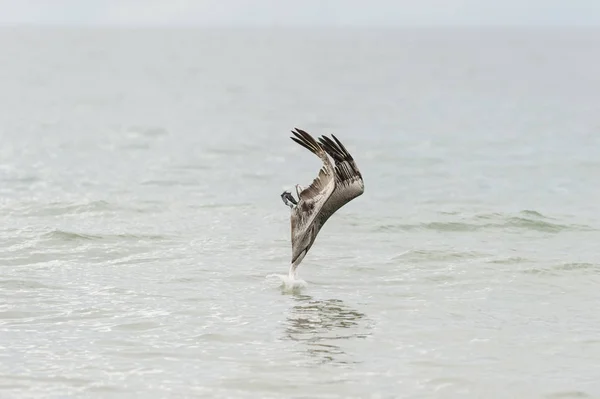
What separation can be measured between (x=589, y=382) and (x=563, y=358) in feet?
2.78

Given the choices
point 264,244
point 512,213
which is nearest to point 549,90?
point 512,213

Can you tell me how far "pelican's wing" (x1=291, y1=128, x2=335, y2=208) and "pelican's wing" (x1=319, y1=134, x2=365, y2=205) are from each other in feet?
0.22

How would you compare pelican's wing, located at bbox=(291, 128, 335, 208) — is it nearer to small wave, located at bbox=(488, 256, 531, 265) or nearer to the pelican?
the pelican

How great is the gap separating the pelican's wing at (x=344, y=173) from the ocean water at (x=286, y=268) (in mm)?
1541

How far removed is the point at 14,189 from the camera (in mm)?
25750

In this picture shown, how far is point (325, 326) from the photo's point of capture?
13008 millimetres

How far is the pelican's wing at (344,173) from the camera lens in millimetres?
12509

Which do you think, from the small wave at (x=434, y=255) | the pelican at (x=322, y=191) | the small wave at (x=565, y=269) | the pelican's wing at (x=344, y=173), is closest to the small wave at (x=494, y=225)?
the small wave at (x=434, y=255)

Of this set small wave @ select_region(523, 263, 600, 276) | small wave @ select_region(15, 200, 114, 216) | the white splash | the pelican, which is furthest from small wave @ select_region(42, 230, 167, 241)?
small wave @ select_region(523, 263, 600, 276)

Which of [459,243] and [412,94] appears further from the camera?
[412,94]

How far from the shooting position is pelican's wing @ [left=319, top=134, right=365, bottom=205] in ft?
41.0

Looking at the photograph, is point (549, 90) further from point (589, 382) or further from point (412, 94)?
point (589, 382)

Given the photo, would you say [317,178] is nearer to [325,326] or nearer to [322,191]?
[322,191]

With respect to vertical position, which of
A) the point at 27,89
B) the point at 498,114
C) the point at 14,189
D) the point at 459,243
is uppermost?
the point at 27,89
